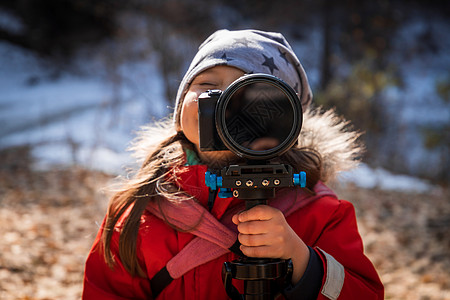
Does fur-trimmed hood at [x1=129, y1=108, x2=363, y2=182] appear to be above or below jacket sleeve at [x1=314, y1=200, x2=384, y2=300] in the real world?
above

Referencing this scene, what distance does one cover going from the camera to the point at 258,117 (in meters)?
1.00

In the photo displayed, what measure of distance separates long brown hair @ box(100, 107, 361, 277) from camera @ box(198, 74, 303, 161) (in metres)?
0.39

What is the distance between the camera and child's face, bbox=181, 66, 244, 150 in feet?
4.01

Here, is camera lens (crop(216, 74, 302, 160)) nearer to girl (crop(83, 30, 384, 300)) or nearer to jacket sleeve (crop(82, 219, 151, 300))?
girl (crop(83, 30, 384, 300))

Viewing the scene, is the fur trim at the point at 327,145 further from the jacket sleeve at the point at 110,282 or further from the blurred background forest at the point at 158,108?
the jacket sleeve at the point at 110,282

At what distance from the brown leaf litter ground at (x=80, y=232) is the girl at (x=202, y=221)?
575 millimetres

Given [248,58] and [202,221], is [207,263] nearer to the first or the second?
[202,221]

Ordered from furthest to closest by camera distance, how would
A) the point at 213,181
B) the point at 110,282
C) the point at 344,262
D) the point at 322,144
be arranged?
the point at 322,144, the point at 110,282, the point at 344,262, the point at 213,181

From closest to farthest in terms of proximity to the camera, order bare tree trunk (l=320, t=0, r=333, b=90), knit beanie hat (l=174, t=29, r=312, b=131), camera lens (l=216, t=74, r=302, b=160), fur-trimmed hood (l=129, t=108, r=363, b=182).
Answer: camera lens (l=216, t=74, r=302, b=160), knit beanie hat (l=174, t=29, r=312, b=131), fur-trimmed hood (l=129, t=108, r=363, b=182), bare tree trunk (l=320, t=0, r=333, b=90)

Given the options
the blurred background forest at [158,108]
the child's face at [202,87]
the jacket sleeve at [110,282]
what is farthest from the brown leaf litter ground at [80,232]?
the child's face at [202,87]

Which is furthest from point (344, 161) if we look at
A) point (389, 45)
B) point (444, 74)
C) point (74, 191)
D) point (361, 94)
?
point (444, 74)

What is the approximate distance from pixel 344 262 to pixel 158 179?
604mm

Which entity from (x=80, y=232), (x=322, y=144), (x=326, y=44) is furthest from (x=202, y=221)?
(x=326, y=44)

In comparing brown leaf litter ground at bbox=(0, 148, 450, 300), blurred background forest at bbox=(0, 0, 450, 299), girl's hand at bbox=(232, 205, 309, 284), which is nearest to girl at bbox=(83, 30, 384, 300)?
girl's hand at bbox=(232, 205, 309, 284)
